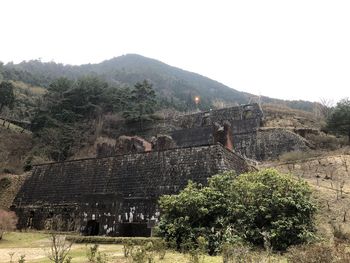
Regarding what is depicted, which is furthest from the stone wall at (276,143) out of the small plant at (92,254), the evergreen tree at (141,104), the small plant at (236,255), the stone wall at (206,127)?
the small plant at (92,254)

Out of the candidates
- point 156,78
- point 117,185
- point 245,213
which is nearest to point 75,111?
point 117,185

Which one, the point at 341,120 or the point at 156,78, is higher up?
the point at 156,78

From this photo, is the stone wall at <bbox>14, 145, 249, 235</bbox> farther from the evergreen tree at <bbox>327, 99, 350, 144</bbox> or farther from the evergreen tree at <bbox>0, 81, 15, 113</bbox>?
the evergreen tree at <bbox>0, 81, 15, 113</bbox>

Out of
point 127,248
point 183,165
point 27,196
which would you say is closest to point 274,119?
point 183,165

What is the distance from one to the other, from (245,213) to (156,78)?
8580 cm

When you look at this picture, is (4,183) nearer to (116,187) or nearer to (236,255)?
(116,187)

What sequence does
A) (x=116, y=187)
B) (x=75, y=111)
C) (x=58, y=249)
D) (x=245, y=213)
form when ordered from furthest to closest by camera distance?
(x=75, y=111) < (x=116, y=187) < (x=245, y=213) < (x=58, y=249)

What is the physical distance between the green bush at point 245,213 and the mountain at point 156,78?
4656cm

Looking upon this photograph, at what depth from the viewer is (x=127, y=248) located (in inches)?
486

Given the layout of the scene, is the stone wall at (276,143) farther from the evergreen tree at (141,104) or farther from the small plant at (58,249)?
the small plant at (58,249)

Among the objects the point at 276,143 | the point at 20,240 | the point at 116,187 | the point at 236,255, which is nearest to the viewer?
the point at 236,255

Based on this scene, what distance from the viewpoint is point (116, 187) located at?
960 inches

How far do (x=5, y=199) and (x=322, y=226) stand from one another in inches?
940

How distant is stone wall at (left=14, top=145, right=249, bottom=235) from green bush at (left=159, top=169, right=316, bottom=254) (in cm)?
493
